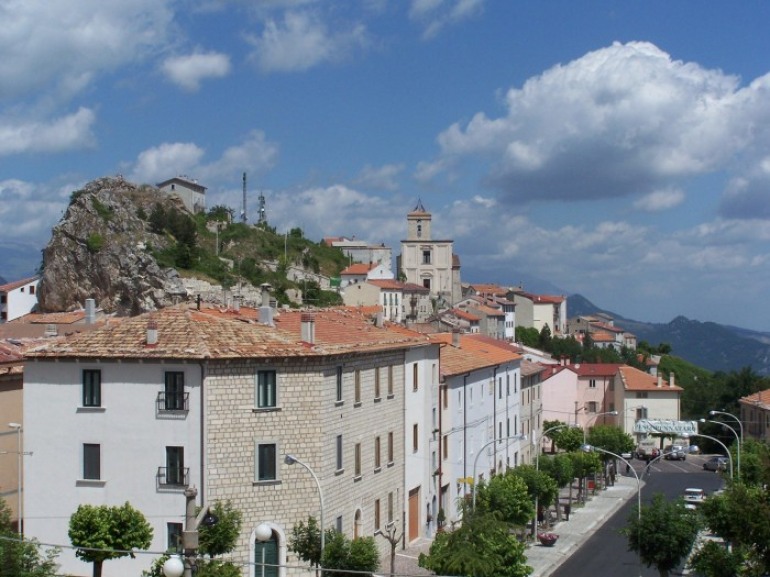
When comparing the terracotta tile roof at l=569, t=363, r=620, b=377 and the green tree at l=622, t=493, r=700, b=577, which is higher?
the terracotta tile roof at l=569, t=363, r=620, b=377

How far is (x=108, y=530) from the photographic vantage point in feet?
112

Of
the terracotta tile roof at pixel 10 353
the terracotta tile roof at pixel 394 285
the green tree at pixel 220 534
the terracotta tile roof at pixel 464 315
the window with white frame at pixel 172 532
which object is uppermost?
the terracotta tile roof at pixel 394 285

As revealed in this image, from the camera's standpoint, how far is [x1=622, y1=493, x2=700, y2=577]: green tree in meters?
43.4

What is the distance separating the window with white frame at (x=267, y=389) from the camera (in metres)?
38.6

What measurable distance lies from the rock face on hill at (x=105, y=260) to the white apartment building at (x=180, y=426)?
292 feet

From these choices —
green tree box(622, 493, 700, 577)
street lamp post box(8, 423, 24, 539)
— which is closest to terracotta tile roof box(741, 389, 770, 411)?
green tree box(622, 493, 700, 577)

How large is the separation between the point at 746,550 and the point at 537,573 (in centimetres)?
1462

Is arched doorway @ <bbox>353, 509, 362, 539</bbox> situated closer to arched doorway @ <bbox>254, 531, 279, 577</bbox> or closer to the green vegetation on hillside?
arched doorway @ <bbox>254, 531, 279, 577</bbox>

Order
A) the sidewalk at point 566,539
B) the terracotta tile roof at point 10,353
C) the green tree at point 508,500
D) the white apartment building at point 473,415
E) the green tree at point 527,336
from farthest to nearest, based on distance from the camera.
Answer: the green tree at point 527,336, the white apartment building at point 473,415, the green tree at point 508,500, the sidewalk at point 566,539, the terracotta tile roof at point 10,353

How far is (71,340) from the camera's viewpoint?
3994 centimetres

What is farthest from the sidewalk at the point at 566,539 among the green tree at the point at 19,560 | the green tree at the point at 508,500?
the green tree at the point at 19,560

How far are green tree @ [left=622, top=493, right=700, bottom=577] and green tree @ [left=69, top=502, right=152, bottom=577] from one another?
19.8m

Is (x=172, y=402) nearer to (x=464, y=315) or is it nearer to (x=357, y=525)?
(x=357, y=525)

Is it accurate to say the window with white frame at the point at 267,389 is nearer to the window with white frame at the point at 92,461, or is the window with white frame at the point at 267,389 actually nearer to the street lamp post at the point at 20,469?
the window with white frame at the point at 92,461
